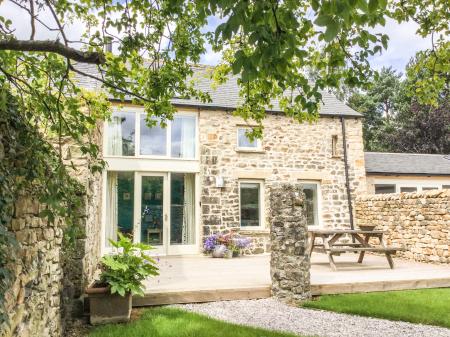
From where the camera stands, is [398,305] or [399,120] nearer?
[398,305]

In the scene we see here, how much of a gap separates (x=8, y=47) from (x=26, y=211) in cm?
128

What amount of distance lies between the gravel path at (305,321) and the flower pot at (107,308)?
3.23 feet

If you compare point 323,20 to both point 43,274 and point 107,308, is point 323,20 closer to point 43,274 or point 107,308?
point 43,274

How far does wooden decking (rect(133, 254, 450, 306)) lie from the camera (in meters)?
5.72

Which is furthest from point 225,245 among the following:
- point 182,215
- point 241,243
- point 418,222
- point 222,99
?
point 418,222

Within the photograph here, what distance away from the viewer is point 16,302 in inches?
104

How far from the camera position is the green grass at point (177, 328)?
168 inches

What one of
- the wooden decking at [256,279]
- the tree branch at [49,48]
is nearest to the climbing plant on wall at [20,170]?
the tree branch at [49,48]

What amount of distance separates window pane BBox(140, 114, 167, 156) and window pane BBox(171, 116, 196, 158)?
28cm

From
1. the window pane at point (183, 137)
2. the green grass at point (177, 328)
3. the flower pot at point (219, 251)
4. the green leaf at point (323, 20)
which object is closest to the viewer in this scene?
the green leaf at point (323, 20)

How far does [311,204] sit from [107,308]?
881cm

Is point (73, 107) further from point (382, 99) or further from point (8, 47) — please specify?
point (382, 99)

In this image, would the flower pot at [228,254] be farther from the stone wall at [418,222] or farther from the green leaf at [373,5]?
the green leaf at [373,5]

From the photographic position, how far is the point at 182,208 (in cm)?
A: 1127
